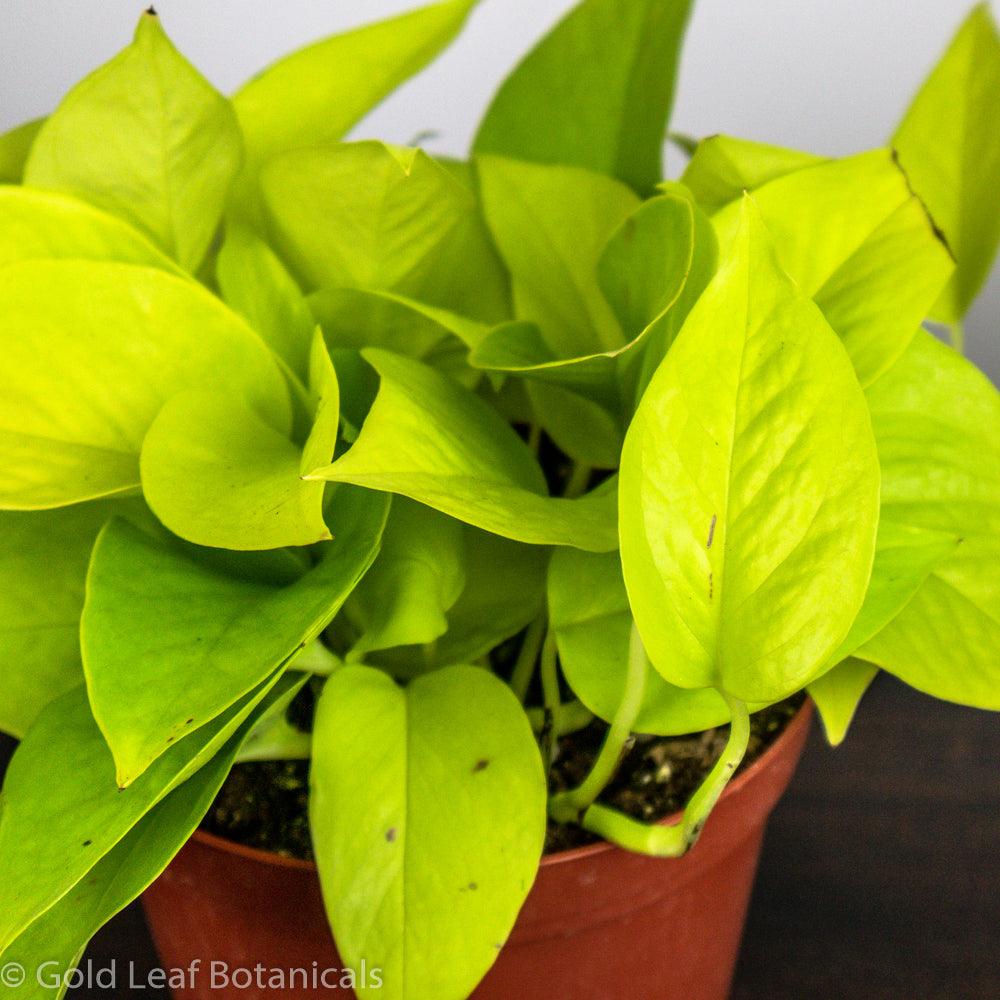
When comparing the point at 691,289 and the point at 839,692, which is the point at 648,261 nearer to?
the point at 691,289

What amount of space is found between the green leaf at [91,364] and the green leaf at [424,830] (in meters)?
0.09

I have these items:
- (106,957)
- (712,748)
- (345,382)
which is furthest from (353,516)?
(106,957)

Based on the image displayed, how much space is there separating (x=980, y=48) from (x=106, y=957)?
511 millimetres

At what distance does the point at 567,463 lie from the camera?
0.52 m

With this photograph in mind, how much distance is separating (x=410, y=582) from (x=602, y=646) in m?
0.06

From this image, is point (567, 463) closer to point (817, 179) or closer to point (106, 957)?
point (817, 179)

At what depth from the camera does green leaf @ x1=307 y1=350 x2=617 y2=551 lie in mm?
275

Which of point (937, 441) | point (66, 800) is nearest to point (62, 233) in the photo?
point (66, 800)

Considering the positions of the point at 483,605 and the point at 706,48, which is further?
the point at 706,48

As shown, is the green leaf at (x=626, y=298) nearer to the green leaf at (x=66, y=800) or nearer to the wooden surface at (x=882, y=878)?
the green leaf at (x=66, y=800)

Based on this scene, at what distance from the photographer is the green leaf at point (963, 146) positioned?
15.9 inches

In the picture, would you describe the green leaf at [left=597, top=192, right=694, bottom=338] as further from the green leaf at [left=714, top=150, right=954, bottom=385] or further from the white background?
the white background

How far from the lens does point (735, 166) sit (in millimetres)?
401

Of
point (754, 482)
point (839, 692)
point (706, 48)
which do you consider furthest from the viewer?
point (706, 48)
